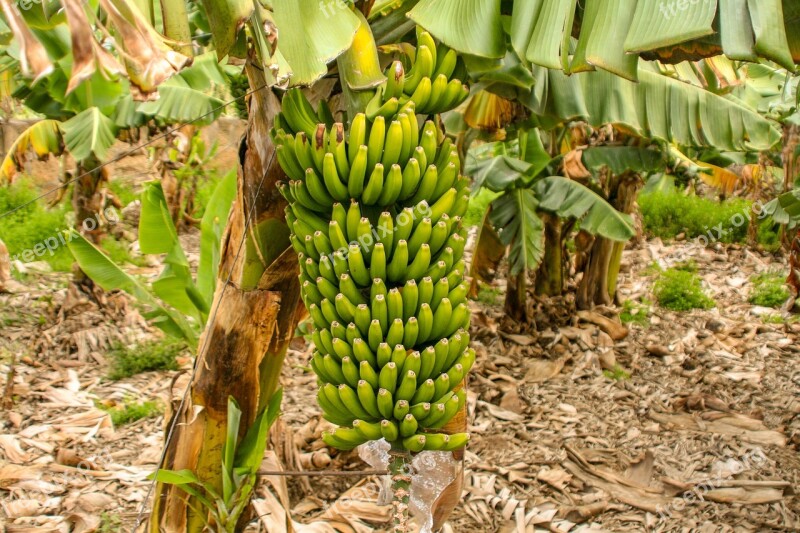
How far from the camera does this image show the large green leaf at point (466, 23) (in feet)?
5.14

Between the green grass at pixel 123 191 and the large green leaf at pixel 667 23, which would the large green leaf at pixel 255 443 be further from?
the green grass at pixel 123 191

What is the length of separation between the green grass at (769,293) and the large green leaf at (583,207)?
2.00 m

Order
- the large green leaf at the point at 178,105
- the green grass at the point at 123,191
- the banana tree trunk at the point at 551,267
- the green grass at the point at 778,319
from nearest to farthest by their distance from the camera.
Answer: the large green leaf at the point at 178,105, the banana tree trunk at the point at 551,267, the green grass at the point at 778,319, the green grass at the point at 123,191

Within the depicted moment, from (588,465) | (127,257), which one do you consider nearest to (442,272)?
(588,465)

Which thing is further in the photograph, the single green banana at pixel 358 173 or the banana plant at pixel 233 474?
the banana plant at pixel 233 474

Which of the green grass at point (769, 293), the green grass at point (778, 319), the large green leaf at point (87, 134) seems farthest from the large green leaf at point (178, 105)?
the green grass at point (769, 293)

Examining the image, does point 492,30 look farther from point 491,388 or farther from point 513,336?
point 513,336

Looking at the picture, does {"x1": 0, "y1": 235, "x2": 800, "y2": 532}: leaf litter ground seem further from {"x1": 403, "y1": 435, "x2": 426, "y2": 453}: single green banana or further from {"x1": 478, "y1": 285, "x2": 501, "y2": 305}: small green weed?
{"x1": 403, "y1": 435, "x2": 426, "y2": 453}: single green banana

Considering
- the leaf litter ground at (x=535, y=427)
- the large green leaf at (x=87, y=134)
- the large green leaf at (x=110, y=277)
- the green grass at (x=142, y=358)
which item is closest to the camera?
the large green leaf at (x=110, y=277)

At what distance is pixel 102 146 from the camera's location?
4.09 m

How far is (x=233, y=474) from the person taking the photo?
→ 2.16 m

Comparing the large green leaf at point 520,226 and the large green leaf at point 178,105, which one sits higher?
the large green leaf at point 178,105

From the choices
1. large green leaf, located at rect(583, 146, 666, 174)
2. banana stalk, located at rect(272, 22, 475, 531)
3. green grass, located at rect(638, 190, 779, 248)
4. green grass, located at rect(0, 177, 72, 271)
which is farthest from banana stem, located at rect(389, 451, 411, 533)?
green grass, located at rect(638, 190, 779, 248)

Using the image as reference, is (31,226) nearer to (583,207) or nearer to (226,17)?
(583,207)
